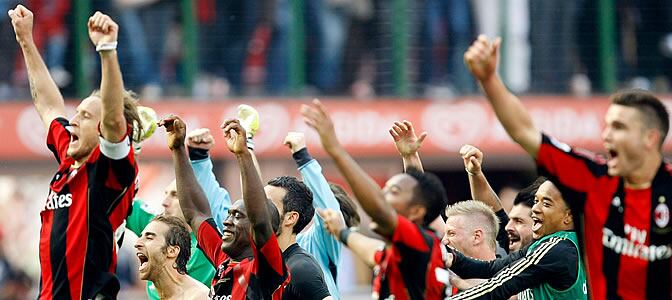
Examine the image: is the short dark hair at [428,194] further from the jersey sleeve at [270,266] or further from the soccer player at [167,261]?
the soccer player at [167,261]

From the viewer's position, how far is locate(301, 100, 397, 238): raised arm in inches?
257

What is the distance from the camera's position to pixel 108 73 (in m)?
7.08

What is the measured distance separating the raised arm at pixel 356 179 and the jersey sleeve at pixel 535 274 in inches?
51.5

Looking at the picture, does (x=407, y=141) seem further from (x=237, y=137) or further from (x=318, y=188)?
(x=237, y=137)

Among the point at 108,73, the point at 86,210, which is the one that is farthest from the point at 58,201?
the point at 108,73

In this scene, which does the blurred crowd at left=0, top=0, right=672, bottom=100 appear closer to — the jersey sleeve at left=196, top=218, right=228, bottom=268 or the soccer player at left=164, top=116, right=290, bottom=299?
the soccer player at left=164, top=116, right=290, bottom=299

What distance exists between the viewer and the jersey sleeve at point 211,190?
9508 mm

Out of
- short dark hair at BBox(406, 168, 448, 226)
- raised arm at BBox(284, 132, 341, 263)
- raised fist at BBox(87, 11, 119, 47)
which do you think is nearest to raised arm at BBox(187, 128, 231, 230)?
raised arm at BBox(284, 132, 341, 263)

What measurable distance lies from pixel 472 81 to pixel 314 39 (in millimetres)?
2139

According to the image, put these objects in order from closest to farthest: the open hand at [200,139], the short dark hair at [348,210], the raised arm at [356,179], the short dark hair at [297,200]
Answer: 1. the raised arm at [356,179]
2. the short dark hair at [297,200]
3. the open hand at [200,139]
4. the short dark hair at [348,210]

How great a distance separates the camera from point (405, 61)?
18.3 meters

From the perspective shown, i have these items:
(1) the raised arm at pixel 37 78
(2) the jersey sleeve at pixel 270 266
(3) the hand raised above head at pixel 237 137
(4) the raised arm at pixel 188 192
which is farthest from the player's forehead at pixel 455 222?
(1) the raised arm at pixel 37 78

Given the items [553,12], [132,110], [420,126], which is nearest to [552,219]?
[132,110]

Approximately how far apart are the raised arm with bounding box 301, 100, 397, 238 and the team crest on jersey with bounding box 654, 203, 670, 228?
1236mm
